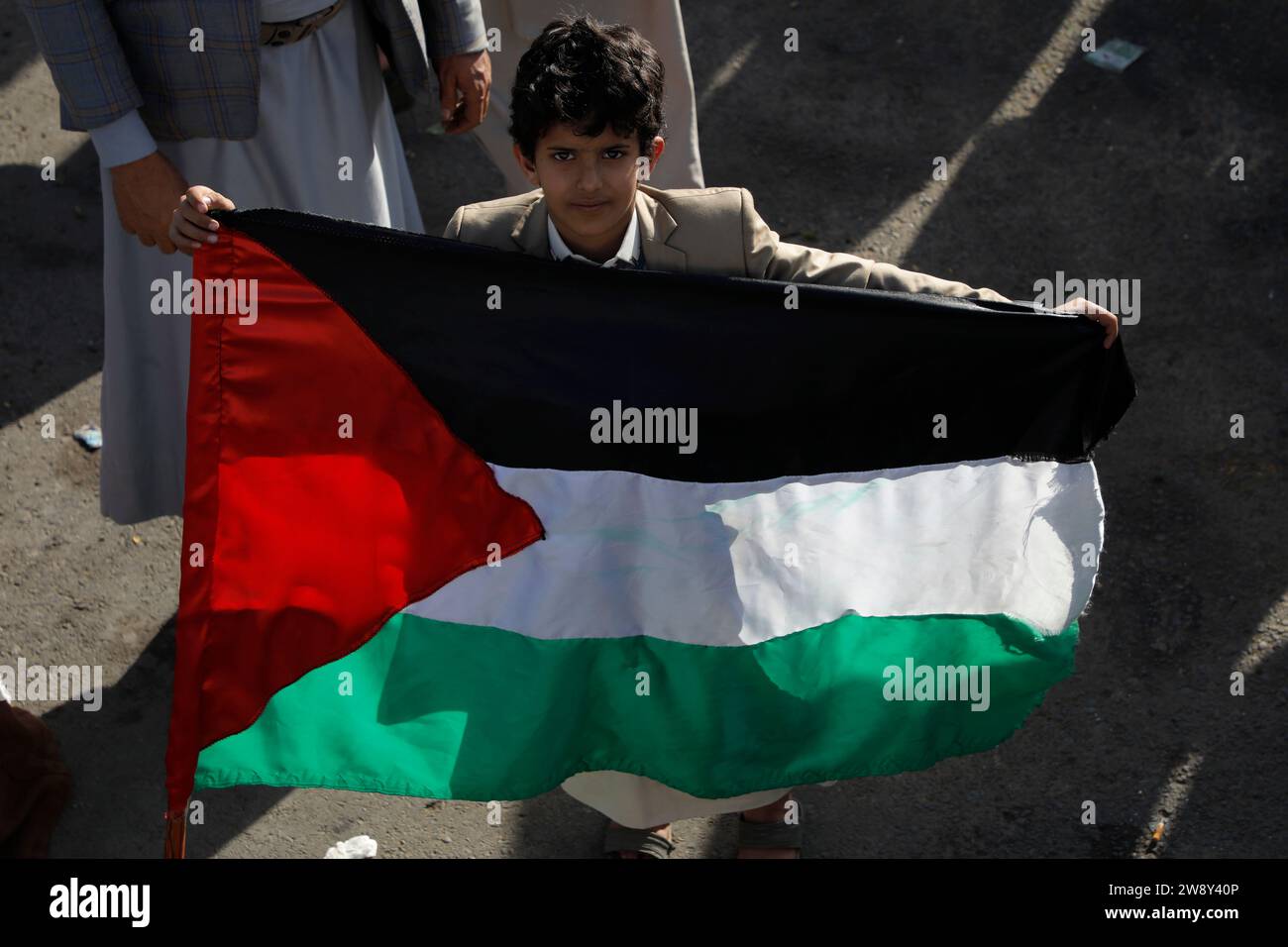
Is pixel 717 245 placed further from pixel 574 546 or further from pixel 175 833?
pixel 175 833

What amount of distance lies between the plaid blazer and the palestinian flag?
60 cm

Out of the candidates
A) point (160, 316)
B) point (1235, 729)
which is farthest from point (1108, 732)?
point (160, 316)

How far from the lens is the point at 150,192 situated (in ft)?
10.4

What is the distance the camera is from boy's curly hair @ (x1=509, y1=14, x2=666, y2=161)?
262cm

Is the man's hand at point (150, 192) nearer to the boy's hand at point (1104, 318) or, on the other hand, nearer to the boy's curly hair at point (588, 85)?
the boy's curly hair at point (588, 85)

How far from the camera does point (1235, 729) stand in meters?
3.77

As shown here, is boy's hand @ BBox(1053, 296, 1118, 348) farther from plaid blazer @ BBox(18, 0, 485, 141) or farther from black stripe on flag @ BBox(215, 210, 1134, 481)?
plaid blazer @ BBox(18, 0, 485, 141)

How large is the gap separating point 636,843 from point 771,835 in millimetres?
343

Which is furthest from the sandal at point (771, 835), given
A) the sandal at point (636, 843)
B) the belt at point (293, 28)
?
the belt at point (293, 28)

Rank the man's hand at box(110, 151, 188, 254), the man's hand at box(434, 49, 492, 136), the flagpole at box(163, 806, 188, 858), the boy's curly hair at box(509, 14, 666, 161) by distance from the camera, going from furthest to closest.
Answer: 1. the man's hand at box(434, 49, 492, 136)
2. the man's hand at box(110, 151, 188, 254)
3. the flagpole at box(163, 806, 188, 858)
4. the boy's curly hair at box(509, 14, 666, 161)

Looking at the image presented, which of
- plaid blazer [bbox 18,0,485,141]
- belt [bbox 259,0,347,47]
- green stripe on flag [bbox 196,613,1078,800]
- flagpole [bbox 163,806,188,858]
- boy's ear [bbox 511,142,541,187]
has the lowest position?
flagpole [bbox 163,806,188,858]

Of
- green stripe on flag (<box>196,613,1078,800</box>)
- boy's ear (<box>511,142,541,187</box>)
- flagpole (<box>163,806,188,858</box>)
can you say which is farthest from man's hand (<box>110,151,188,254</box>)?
flagpole (<box>163,806,188,858</box>)
